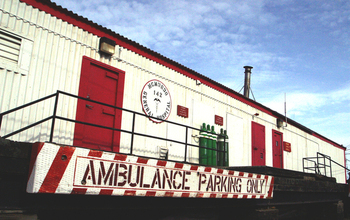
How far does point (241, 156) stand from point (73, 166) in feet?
35.9

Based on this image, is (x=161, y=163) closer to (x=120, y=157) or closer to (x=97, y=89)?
(x=120, y=157)

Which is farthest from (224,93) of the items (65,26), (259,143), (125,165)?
(125,165)

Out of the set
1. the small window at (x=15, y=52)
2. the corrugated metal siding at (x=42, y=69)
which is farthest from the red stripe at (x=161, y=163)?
the small window at (x=15, y=52)

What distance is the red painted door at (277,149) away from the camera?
16.7m

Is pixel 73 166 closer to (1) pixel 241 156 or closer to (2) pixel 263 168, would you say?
(2) pixel 263 168

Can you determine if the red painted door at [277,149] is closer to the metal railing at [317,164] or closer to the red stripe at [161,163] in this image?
the metal railing at [317,164]

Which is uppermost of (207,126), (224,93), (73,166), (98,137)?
(224,93)

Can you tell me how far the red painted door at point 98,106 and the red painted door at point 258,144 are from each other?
27.3 ft

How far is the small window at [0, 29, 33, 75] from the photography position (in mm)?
6785

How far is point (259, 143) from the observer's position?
50.6 feet

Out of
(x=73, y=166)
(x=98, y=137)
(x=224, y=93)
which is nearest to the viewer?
(x=73, y=166)

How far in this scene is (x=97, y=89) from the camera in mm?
8547

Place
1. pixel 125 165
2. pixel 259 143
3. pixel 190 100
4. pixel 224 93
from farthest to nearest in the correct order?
pixel 259 143
pixel 224 93
pixel 190 100
pixel 125 165

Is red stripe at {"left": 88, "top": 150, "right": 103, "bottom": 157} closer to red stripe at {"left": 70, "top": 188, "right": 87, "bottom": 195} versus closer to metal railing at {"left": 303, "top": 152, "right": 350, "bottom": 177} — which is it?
red stripe at {"left": 70, "top": 188, "right": 87, "bottom": 195}
